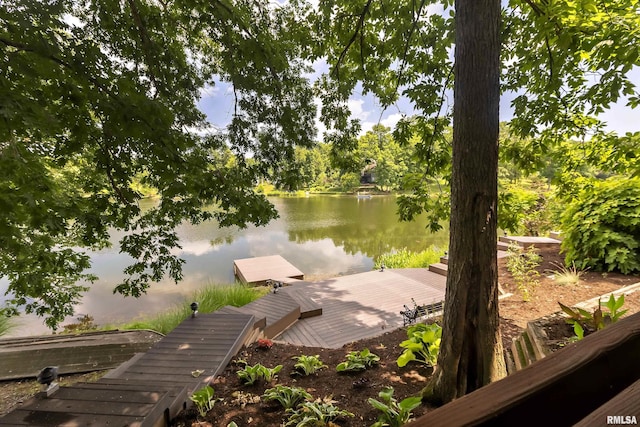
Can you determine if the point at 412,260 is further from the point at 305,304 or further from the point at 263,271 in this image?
the point at 305,304

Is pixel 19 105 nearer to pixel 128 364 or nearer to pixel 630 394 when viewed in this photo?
pixel 630 394

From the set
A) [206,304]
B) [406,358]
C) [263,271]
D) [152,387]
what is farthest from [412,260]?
[152,387]

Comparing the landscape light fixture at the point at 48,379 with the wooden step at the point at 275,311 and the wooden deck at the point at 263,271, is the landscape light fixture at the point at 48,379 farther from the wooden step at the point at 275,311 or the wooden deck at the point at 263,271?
the wooden deck at the point at 263,271

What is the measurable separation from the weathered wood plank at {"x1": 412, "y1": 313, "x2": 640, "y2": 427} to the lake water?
374 inches

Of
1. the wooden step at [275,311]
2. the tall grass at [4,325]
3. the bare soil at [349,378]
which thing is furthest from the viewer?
the tall grass at [4,325]

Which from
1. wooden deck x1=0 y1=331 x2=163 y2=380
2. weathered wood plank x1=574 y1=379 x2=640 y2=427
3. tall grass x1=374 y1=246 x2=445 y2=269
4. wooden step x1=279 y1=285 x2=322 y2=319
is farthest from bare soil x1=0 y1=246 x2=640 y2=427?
tall grass x1=374 y1=246 x2=445 y2=269

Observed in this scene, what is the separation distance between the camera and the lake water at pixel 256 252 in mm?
8633

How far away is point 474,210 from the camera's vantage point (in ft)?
6.82

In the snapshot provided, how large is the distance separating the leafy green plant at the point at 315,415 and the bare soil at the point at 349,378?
2.9 inches

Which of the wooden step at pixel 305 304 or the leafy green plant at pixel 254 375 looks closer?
the leafy green plant at pixel 254 375

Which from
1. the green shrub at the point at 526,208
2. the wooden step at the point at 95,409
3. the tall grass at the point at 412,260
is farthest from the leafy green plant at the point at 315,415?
the tall grass at the point at 412,260

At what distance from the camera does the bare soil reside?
246 cm

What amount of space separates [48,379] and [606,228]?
8.74 metres

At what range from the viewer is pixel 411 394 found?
2490mm
